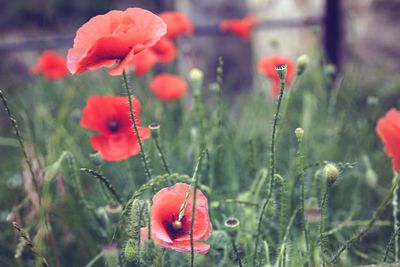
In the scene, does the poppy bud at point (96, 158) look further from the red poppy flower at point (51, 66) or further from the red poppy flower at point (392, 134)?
the red poppy flower at point (51, 66)

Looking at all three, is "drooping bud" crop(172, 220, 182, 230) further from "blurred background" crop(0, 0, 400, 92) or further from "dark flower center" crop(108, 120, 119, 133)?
"blurred background" crop(0, 0, 400, 92)

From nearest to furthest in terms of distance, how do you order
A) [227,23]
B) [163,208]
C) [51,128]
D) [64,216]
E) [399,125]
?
[163,208] < [399,125] < [64,216] < [51,128] < [227,23]

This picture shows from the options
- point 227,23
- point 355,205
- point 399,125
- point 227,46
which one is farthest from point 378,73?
point 399,125

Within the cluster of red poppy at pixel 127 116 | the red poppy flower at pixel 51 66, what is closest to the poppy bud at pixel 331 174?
the cluster of red poppy at pixel 127 116

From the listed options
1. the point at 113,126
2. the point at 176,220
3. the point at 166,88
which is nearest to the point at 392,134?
the point at 176,220

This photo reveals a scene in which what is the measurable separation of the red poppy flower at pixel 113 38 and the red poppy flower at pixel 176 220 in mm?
164

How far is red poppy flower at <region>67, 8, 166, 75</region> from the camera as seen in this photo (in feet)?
2.22

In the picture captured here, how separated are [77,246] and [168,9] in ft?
4.44

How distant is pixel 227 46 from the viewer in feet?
7.48

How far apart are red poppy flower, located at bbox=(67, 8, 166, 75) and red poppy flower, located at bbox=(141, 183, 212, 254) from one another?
0.54 ft

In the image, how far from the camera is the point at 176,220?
2.20 feet

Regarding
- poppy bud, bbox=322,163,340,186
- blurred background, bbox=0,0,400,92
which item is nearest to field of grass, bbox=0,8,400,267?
poppy bud, bbox=322,163,340,186

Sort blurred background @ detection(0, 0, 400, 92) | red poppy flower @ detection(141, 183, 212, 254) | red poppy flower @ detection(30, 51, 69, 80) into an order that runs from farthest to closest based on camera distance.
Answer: blurred background @ detection(0, 0, 400, 92)
red poppy flower @ detection(30, 51, 69, 80)
red poppy flower @ detection(141, 183, 212, 254)

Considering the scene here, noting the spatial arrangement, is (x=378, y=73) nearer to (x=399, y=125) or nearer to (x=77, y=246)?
(x=399, y=125)
